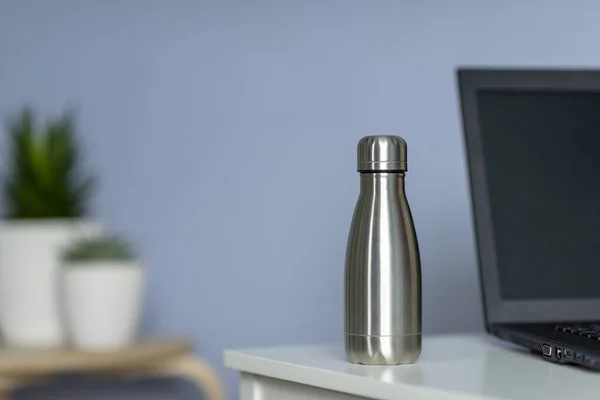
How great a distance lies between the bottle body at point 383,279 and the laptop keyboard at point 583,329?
141 mm

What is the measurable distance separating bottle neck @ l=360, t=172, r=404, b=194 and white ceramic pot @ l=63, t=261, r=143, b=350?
788 millimetres

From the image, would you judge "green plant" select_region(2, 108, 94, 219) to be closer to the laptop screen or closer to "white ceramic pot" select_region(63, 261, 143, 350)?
"white ceramic pot" select_region(63, 261, 143, 350)

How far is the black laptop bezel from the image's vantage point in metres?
0.97

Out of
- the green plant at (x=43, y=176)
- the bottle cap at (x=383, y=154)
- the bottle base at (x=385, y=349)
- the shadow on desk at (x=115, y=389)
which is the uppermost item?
the green plant at (x=43, y=176)

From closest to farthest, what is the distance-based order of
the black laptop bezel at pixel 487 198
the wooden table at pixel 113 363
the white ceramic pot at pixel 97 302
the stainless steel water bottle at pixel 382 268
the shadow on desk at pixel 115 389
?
the stainless steel water bottle at pixel 382 268, the black laptop bezel at pixel 487 198, the wooden table at pixel 113 363, the white ceramic pot at pixel 97 302, the shadow on desk at pixel 115 389

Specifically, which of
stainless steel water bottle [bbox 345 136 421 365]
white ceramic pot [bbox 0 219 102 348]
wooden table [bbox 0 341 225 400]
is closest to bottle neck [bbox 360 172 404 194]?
stainless steel water bottle [bbox 345 136 421 365]

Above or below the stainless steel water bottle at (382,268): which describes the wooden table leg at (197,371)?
below

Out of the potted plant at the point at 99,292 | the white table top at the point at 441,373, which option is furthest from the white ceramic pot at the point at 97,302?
the white table top at the point at 441,373

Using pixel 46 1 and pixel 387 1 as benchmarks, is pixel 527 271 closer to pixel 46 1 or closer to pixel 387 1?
pixel 387 1

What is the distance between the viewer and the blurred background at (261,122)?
4.72ft

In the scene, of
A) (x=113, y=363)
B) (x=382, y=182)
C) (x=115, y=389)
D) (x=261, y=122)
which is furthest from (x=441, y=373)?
(x=115, y=389)

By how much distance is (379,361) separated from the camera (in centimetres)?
82

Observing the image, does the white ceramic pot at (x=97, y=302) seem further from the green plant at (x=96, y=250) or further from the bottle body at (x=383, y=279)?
the bottle body at (x=383, y=279)

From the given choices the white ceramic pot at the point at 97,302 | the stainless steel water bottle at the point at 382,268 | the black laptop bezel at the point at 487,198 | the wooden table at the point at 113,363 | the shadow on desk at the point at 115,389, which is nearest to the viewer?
the stainless steel water bottle at the point at 382,268
